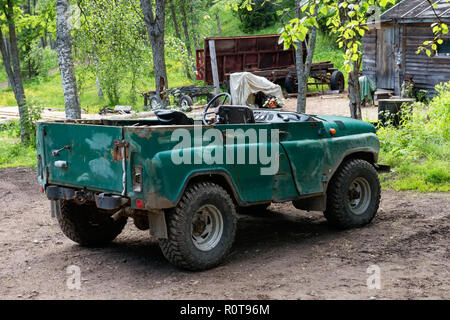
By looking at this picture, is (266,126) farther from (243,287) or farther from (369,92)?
(369,92)

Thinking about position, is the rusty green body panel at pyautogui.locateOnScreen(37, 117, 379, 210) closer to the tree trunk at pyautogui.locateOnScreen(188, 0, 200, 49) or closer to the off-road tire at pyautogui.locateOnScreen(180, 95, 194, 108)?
the off-road tire at pyautogui.locateOnScreen(180, 95, 194, 108)

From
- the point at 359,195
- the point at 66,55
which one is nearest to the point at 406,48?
the point at 66,55

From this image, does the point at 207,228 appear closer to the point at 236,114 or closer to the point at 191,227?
the point at 191,227

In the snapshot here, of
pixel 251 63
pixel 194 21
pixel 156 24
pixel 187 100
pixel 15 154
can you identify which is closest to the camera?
pixel 156 24

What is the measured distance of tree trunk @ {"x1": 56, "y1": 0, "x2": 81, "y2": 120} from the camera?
1112cm

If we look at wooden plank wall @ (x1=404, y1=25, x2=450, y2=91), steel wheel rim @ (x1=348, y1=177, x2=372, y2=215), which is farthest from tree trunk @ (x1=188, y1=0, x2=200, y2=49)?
A: steel wheel rim @ (x1=348, y1=177, x2=372, y2=215)

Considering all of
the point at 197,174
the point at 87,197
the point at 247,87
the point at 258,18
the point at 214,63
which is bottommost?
the point at 87,197

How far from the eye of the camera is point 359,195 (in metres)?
7.55

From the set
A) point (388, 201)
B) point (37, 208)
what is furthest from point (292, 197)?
point (37, 208)

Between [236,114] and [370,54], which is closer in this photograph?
[236,114]

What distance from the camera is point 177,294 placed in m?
5.10

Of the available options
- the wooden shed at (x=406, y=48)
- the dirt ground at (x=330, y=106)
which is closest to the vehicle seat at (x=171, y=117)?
the dirt ground at (x=330, y=106)

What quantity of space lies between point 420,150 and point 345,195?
171 inches

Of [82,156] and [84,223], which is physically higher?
[82,156]
